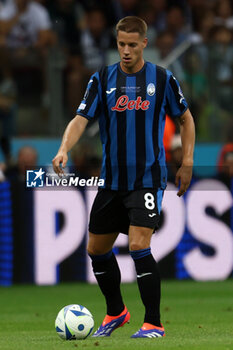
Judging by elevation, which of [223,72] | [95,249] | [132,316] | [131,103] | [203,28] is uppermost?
[203,28]

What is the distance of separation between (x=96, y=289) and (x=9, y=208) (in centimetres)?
170

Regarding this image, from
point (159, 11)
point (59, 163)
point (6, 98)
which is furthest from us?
point (159, 11)

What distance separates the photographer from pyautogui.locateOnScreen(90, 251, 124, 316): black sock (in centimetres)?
685

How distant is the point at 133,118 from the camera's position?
6.58 m

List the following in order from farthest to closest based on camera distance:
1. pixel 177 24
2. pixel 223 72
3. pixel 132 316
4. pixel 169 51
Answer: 1. pixel 177 24
2. pixel 223 72
3. pixel 169 51
4. pixel 132 316

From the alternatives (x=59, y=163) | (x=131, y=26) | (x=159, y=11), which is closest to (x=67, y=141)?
(x=59, y=163)

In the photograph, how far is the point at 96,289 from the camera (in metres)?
11.4

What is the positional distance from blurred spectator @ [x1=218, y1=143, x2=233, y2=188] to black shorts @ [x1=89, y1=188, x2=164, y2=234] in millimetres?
5765

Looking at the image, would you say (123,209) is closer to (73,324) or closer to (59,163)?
(59,163)

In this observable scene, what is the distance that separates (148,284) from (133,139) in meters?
1.01

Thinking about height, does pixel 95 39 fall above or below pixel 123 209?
above

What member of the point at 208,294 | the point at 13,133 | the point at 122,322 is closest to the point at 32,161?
the point at 13,133

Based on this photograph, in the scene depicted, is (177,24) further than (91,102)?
Yes

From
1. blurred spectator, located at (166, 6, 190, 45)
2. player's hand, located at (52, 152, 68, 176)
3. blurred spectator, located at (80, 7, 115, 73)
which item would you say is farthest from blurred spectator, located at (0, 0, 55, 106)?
player's hand, located at (52, 152, 68, 176)
